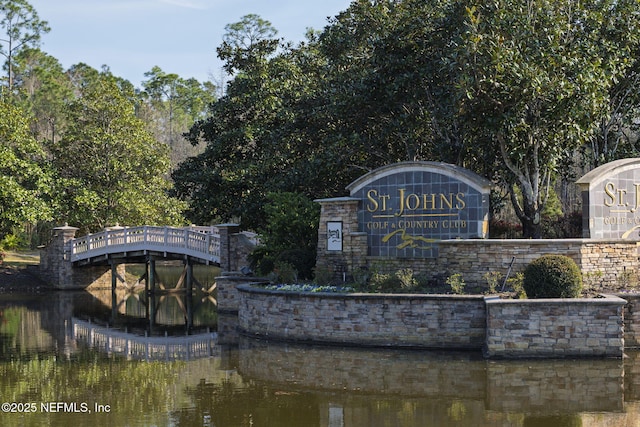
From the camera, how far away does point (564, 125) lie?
21.4 meters

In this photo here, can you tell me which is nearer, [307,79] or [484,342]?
[484,342]

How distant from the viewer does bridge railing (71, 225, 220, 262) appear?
32188 mm

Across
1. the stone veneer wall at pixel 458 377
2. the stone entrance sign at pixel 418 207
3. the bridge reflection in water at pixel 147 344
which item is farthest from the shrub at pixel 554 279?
the bridge reflection in water at pixel 147 344

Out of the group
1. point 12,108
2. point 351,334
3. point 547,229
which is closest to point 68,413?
point 351,334

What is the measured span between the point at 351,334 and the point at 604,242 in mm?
6429

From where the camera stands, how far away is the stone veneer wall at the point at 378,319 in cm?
1884

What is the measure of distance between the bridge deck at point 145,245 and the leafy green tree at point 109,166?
2.61m

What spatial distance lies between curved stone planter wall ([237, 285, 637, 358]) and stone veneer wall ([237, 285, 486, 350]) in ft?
0.07

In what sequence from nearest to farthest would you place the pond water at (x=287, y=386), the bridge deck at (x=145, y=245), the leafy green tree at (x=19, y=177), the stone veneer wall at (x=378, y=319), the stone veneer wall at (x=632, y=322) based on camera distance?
1. the pond water at (x=287, y=386)
2. the stone veneer wall at (x=632, y=322)
3. the stone veneer wall at (x=378, y=319)
4. the bridge deck at (x=145, y=245)
5. the leafy green tree at (x=19, y=177)

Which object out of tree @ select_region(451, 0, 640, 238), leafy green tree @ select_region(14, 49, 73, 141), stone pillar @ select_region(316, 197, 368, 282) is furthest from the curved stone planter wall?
leafy green tree @ select_region(14, 49, 73, 141)

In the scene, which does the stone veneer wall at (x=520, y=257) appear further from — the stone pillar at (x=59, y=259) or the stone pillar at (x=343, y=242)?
the stone pillar at (x=59, y=259)

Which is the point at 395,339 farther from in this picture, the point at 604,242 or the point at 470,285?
the point at 604,242

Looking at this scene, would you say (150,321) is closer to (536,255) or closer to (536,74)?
(536,255)

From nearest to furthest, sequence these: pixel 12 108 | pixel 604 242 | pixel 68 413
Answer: pixel 68 413 < pixel 604 242 < pixel 12 108
